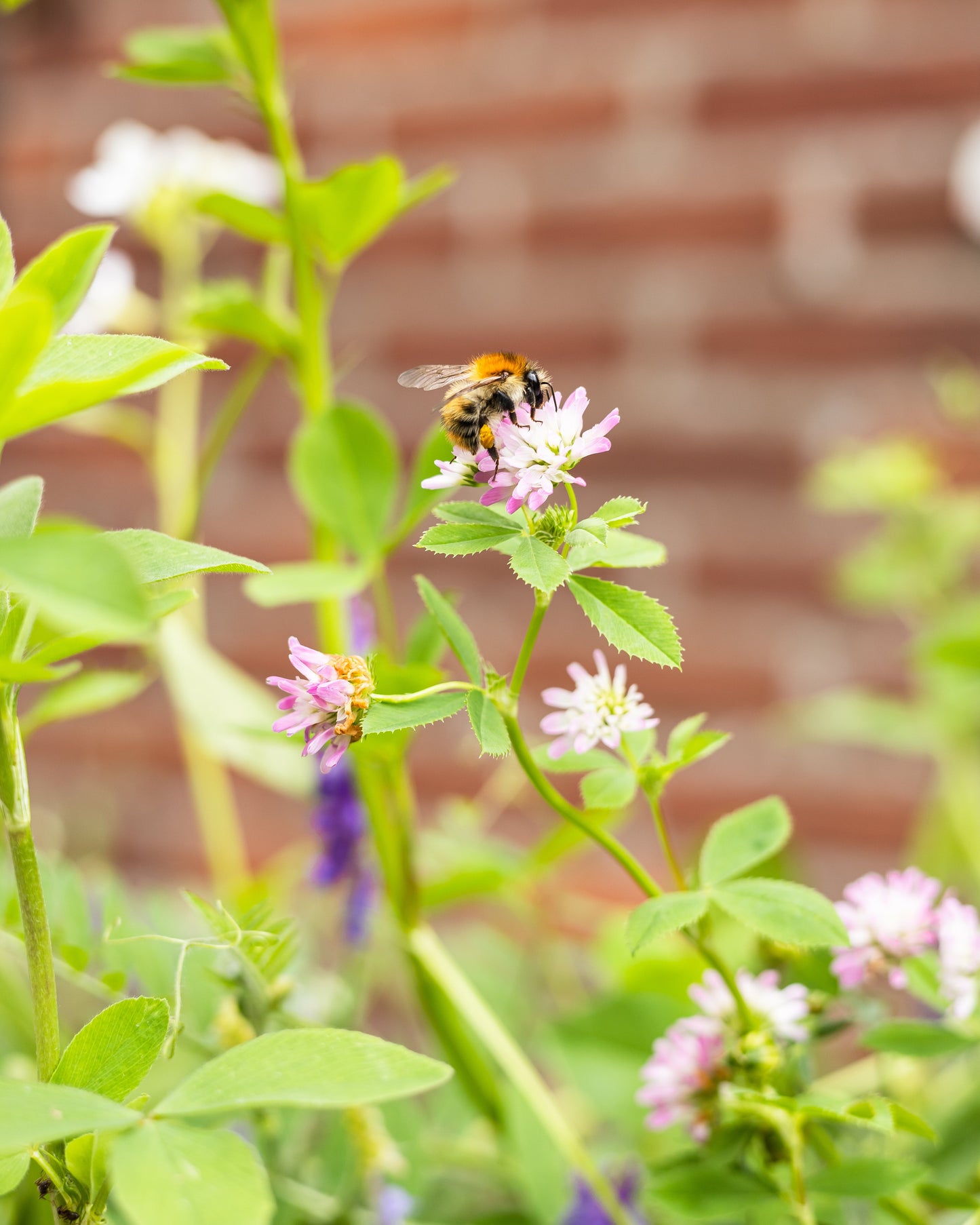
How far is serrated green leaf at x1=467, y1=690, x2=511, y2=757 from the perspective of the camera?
0.49 ft

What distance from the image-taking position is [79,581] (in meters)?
0.11

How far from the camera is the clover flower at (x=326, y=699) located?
6.0 inches

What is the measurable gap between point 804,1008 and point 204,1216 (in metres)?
0.12

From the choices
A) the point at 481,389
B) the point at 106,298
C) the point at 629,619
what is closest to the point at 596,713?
the point at 629,619

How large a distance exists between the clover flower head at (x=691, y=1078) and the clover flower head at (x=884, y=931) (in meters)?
0.03

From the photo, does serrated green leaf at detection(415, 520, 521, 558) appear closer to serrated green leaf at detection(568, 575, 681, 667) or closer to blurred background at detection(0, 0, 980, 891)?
serrated green leaf at detection(568, 575, 681, 667)

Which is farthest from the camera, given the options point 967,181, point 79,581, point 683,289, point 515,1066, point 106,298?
point 683,289

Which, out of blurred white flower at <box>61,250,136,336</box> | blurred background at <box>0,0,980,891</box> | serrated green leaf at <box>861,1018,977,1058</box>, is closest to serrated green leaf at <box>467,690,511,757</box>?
serrated green leaf at <box>861,1018,977,1058</box>

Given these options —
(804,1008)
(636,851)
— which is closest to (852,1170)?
(804,1008)

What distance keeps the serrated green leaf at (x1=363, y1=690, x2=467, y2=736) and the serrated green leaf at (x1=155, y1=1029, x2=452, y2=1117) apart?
0.04 metres

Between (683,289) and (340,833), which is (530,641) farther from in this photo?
(683,289)

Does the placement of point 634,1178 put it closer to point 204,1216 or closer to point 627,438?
point 204,1216

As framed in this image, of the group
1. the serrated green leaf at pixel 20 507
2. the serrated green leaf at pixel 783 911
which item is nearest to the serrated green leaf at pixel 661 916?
the serrated green leaf at pixel 783 911

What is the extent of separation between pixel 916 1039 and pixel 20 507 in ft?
0.60
